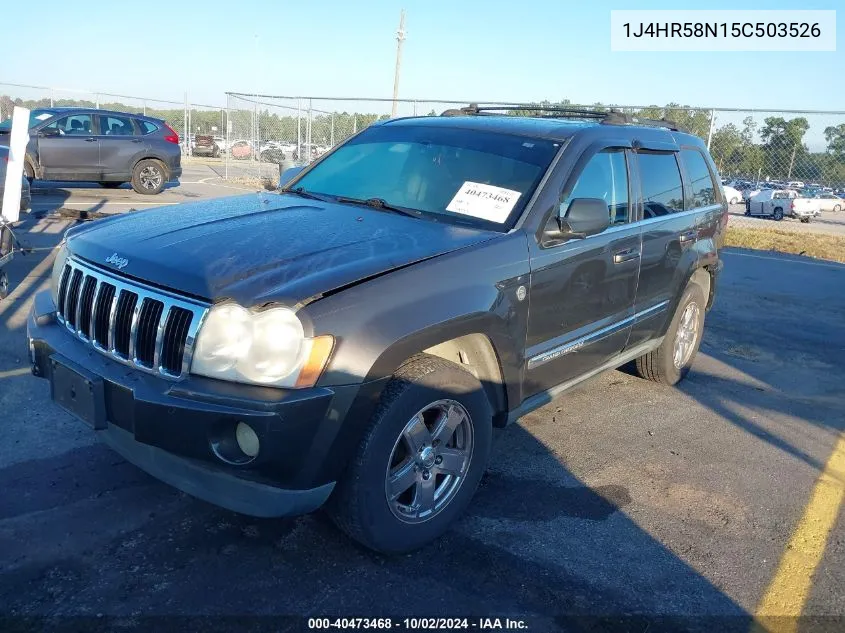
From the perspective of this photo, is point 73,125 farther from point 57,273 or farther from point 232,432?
point 232,432

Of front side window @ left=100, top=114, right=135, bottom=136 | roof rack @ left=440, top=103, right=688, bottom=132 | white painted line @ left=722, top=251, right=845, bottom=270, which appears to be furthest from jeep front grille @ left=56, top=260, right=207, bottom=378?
→ front side window @ left=100, top=114, right=135, bottom=136

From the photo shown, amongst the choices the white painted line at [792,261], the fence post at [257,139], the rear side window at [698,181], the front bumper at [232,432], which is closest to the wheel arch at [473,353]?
the front bumper at [232,432]

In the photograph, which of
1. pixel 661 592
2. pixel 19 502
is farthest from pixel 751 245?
pixel 19 502

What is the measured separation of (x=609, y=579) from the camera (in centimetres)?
299

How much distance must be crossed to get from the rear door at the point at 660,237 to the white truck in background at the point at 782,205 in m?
30.4

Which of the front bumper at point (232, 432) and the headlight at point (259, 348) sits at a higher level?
the headlight at point (259, 348)

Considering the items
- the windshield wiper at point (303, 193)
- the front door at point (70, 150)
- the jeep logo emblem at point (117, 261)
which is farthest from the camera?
the front door at point (70, 150)

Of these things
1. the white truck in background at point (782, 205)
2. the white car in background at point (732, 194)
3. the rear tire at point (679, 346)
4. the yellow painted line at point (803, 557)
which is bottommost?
the yellow painted line at point (803, 557)

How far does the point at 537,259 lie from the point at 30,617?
256cm

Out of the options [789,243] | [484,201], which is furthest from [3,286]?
[789,243]

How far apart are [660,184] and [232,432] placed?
346 cm

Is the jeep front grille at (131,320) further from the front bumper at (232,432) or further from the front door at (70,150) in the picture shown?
the front door at (70,150)

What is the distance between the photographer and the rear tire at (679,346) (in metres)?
5.29

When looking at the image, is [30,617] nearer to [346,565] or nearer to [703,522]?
[346,565]
